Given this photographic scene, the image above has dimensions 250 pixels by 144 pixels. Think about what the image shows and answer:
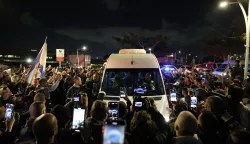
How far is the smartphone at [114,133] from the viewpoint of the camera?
2559mm

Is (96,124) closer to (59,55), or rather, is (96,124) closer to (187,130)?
(187,130)

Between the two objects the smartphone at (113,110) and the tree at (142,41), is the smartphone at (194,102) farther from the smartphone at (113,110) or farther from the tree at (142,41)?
the tree at (142,41)

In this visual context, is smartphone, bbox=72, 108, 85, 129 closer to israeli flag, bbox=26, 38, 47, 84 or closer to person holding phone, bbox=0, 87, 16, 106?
person holding phone, bbox=0, 87, 16, 106

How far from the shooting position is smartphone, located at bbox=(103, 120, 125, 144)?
256cm

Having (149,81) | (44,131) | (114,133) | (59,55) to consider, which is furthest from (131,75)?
(59,55)

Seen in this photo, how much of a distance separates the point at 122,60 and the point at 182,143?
5.56 m

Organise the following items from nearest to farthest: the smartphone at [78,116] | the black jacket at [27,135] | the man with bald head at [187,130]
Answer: the man with bald head at [187,130] < the black jacket at [27,135] < the smartphone at [78,116]

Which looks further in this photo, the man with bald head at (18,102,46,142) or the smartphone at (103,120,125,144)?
the man with bald head at (18,102,46,142)

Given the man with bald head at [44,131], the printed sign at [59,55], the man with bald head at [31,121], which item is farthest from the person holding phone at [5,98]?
the printed sign at [59,55]

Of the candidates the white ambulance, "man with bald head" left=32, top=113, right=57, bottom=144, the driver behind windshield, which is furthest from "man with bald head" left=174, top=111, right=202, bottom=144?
the driver behind windshield

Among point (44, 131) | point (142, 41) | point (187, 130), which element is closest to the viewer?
point (44, 131)

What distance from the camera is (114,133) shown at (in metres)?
2.59

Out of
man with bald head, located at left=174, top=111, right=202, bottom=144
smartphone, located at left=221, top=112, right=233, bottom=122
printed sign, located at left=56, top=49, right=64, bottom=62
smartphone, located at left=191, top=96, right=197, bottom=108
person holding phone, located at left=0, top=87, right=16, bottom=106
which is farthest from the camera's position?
printed sign, located at left=56, top=49, right=64, bottom=62

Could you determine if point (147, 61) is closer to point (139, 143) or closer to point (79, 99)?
point (79, 99)
